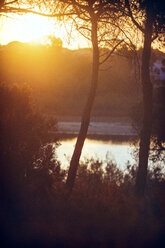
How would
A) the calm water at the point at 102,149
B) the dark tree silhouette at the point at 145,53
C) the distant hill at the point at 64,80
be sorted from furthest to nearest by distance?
the distant hill at the point at 64,80, the calm water at the point at 102,149, the dark tree silhouette at the point at 145,53

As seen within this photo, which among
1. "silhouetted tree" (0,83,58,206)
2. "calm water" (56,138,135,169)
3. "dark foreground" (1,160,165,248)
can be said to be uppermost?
"silhouetted tree" (0,83,58,206)

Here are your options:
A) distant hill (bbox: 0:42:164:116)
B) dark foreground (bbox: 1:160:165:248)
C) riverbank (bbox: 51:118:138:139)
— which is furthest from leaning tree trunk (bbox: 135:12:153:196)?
distant hill (bbox: 0:42:164:116)

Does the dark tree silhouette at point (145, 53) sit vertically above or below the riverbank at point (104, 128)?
above

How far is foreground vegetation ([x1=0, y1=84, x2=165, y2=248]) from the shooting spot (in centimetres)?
801

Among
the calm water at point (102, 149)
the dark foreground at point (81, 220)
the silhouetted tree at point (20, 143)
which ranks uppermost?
the silhouetted tree at point (20, 143)

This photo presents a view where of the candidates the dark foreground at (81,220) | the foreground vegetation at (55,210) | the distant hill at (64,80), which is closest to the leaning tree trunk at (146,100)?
the foreground vegetation at (55,210)

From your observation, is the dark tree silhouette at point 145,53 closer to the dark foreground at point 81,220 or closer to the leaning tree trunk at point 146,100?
the leaning tree trunk at point 146,100

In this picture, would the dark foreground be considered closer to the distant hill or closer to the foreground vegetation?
the foreground vegetation

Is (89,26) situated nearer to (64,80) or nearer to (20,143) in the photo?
(20,143)

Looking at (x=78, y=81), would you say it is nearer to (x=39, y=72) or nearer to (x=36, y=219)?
(x=39, y=72)

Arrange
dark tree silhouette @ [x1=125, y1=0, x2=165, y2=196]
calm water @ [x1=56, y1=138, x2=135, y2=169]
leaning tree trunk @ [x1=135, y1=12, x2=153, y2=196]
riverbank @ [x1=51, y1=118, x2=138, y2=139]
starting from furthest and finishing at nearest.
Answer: riverbank @ [x1=51, y1=118, x2=138, y2=139] < calm water @ [x1=56, y1=138, x2=135, y2=169] < leaning tree trunk @ [x1=135, y1=12, x2=153, y2=196] < dark tree silhouette @ [x1=125, y1=0, x2=165, y2=196]

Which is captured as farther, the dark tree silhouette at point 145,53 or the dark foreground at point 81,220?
the dark tree silhouette at point 145,53

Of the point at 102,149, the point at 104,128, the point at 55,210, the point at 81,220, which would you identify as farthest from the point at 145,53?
the point at 104,128

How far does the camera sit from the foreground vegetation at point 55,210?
26.3 feet
